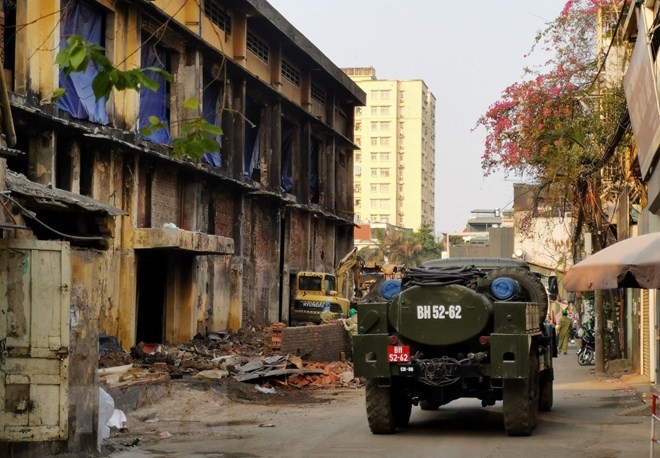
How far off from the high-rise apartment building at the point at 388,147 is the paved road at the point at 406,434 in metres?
130

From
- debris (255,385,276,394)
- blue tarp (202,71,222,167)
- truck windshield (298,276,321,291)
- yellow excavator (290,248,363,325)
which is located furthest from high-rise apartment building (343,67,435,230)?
debris (255,385,276,394)

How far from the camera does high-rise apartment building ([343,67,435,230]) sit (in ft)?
494

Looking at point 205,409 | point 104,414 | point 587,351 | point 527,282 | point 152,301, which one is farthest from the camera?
point 152,301

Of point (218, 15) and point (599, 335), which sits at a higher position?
point (218, 15)

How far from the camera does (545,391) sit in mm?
18391

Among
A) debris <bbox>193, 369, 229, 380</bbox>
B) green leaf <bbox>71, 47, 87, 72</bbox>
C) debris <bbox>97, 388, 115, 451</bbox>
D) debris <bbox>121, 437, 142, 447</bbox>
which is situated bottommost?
debris <bbox>121, 437, 142, 447</bbox>

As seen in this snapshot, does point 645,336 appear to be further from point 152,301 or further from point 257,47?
point 257,47

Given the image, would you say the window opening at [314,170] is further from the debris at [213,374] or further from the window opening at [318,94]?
the debris at [213,374]

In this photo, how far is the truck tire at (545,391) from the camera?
1817 cm

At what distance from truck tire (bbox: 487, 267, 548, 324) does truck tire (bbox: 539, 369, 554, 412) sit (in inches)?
A: 72.4

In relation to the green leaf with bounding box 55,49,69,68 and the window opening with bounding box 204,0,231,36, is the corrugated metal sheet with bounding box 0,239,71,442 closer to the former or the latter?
the green leaf with bounding box 55,49,69,68

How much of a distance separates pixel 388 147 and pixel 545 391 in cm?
13296

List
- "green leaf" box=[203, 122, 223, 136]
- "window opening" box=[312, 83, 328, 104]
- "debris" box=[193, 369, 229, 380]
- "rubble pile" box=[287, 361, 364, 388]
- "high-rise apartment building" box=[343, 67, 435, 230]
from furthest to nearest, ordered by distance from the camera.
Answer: "high-rise apartment building" box=[343, 67, 435, 230], "window opening" box=[312, 83, 328, 104], "rubble pile" box=[287, 361, 364, 388], "debris" box=[193, 369, 229, 380], "green leaf" box=[203, 122, 223, 136]

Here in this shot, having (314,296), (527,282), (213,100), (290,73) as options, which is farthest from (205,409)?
(290,73)
